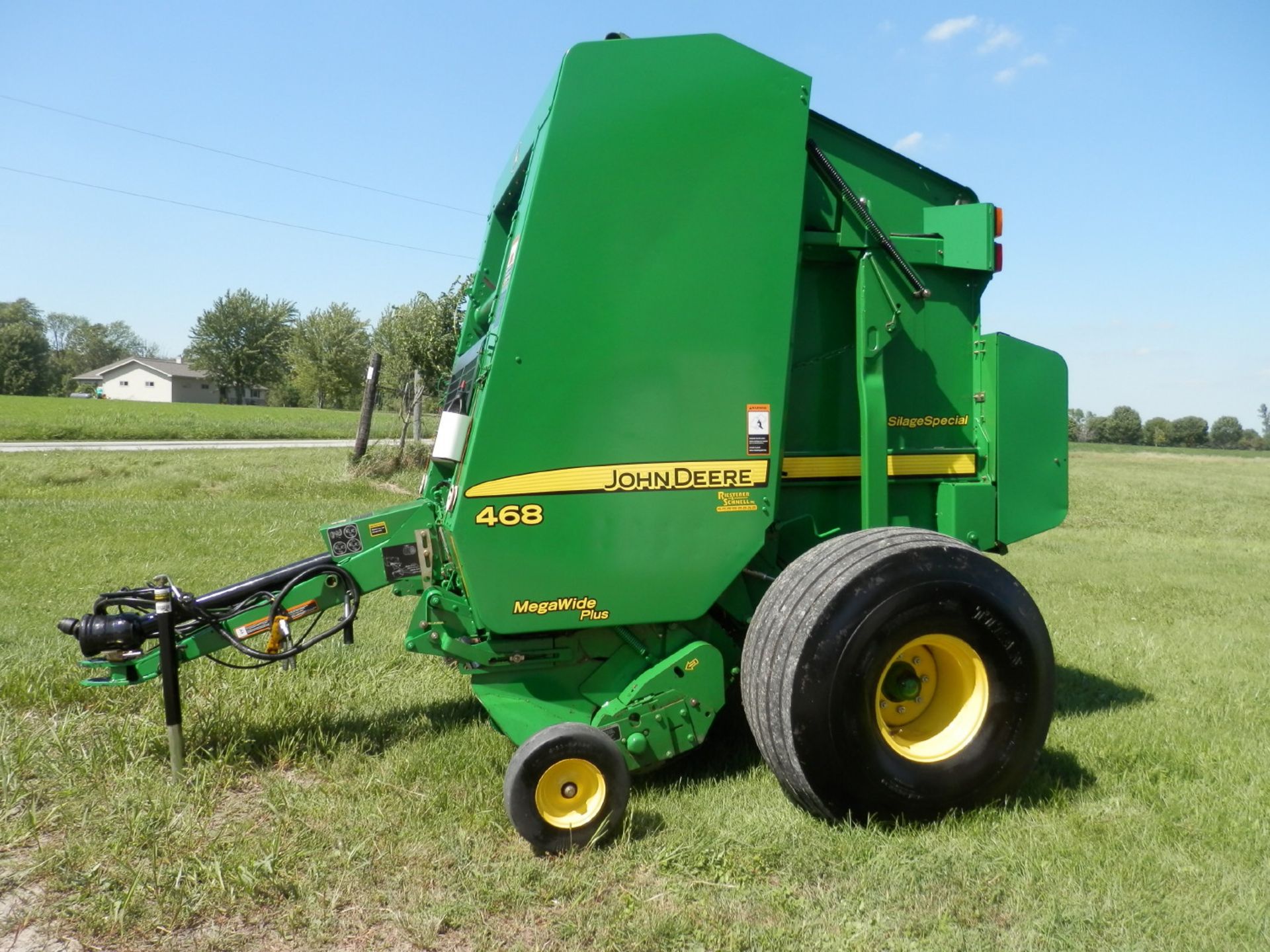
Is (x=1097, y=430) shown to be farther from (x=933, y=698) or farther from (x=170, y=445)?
(x=933, y=698)

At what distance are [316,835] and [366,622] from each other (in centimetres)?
354

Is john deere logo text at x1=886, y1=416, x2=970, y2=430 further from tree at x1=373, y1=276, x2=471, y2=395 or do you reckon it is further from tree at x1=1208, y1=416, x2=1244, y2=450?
tree at x1=1208, y1=416, x2=1244, y2=450

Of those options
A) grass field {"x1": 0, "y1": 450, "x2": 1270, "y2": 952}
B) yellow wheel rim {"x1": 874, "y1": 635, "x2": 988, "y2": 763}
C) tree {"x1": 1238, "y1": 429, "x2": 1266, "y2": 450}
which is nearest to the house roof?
tree {"x1": 1238, "y1": 429, "x2": 1266, "y2": 450}

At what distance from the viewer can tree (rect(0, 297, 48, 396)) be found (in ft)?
236

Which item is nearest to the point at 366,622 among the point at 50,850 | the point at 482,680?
the point at 482,680

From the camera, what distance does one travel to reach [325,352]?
67.7 meters

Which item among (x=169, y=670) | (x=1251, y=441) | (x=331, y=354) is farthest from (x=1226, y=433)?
(x=169, y=670)

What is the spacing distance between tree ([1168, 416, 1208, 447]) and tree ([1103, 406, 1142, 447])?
1907mm

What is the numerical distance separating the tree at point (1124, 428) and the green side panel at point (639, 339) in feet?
209

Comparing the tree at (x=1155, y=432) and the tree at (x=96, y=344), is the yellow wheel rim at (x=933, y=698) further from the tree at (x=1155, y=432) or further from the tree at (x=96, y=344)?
the tree at (x=96, y=344)

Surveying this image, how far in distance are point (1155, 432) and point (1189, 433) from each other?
205 cm

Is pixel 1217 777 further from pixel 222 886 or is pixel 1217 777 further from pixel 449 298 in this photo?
pixel 449 298

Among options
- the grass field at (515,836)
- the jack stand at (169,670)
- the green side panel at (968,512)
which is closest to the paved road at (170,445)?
the grass field at (515,836)

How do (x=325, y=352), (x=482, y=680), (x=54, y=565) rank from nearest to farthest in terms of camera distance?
(x=482, y=680), (x=54, y=565), (x=325, y=352)
